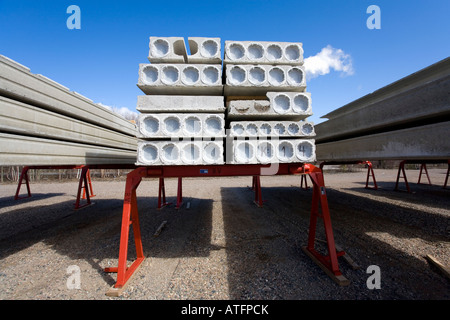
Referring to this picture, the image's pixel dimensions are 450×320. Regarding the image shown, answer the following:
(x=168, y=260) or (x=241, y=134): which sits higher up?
(x=241, y=134)

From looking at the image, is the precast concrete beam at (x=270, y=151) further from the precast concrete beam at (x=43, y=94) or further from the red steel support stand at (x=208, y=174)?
the precast concrete beam at (x=43, y=94)

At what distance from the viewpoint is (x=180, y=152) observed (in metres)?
3.00

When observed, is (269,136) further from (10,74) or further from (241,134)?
(10,74)

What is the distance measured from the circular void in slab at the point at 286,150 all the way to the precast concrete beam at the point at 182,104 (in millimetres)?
1275

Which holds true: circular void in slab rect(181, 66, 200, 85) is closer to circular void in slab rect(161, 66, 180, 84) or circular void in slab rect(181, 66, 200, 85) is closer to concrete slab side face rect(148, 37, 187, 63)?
circular void in slab rect(161, 66, 180, 84)

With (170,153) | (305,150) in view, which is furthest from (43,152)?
(305,150)

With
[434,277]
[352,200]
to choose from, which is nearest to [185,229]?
[434,277]

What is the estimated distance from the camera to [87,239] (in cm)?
473

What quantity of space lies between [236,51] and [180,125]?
1.82m

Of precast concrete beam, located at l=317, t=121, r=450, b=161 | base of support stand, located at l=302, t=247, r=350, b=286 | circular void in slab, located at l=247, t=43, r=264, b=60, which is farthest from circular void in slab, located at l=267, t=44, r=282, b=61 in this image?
base of support stand, located at l=302, t=247, r=350, b=286

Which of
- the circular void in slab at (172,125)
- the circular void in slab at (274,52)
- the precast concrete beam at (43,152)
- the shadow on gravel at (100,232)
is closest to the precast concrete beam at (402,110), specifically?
the circular void in slab at (274,52)

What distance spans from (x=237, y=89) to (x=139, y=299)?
12.7 feet

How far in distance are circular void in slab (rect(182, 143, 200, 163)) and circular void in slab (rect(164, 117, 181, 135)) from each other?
0.35 meters

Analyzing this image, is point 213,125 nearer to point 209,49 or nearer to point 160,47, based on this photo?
point 209,49
